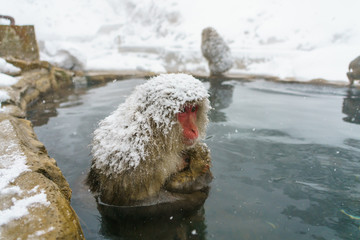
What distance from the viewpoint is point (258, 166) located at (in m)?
2.72

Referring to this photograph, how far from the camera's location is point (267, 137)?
11.2 ft

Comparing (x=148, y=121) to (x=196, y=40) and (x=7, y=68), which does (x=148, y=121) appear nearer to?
(x=7, y=68)

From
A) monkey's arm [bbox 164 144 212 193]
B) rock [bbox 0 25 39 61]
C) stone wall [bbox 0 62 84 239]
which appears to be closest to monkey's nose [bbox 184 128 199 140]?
monkey's arm [bbox 164 144 212 193]

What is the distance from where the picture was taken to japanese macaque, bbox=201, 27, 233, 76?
7305 millimetres

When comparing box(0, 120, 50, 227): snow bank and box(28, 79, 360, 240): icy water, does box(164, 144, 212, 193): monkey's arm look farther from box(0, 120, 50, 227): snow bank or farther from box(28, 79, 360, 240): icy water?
box(0, 120, 50, 227): snow bank

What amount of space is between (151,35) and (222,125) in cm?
2246

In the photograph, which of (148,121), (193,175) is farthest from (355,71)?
(148,121)

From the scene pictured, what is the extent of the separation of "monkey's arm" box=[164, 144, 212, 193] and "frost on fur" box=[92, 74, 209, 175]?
0.27 metres

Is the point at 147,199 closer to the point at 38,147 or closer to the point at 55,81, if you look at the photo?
the point at 38,147

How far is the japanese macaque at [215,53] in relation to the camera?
730 cm

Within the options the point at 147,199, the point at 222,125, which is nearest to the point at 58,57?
the point at 222,125

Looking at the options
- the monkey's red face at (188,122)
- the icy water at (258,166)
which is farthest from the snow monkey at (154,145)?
the icy water at (258,166)

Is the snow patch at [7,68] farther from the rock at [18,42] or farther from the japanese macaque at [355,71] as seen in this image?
the japanese macaque at [355,71]

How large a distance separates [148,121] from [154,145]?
0.15 metres
